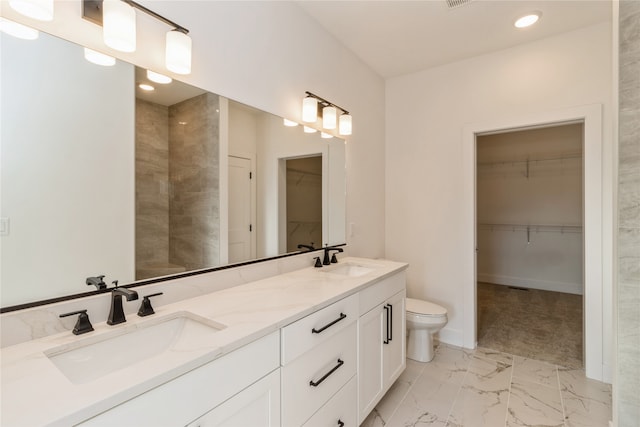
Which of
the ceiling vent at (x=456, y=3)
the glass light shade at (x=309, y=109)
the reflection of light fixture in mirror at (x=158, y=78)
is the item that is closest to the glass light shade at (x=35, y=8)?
the reflection of light fixture in mirror at (x=158, y=78)

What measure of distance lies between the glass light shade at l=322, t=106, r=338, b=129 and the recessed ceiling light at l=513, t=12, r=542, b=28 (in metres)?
1.53

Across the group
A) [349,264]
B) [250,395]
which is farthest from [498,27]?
[250,395]

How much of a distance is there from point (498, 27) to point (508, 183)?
3.15 m

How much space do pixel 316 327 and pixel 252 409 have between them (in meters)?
0.39

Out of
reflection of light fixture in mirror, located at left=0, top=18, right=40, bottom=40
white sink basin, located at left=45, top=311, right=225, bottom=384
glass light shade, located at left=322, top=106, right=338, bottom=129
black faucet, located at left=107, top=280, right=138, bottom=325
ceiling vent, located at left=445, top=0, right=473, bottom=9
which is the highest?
ceiling vent, located at left=445, top=0, right=473, bottom=9

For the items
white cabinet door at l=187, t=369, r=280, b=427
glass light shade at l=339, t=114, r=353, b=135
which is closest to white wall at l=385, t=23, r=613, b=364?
glass light shade at l=339, t=114, r=353, b=135

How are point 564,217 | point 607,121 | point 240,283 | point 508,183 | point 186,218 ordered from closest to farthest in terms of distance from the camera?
1. point 186,218
2. point 240,283
3. point 607,121
4. point 564,217
5. point 508,183

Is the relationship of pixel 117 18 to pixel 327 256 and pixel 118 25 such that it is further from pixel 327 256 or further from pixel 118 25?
pixel 327 256

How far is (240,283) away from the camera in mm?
1593

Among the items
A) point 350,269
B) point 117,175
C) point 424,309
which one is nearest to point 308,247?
point 350,269

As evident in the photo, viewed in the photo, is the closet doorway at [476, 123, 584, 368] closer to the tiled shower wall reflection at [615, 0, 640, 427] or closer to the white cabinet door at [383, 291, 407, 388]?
the white cabinet door at [383, 291, 407, 388]

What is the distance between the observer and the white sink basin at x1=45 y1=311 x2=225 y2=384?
873 millimetres

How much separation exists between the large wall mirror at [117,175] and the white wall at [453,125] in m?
1.70

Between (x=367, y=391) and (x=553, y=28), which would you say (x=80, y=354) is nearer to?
(x=367, y=391)
